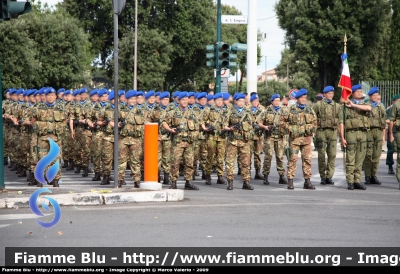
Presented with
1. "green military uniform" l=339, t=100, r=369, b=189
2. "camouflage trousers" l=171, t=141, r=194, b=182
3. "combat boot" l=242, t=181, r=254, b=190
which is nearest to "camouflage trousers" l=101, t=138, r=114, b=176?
"camouflage trousers" l=171, t=141, r=194, b=182

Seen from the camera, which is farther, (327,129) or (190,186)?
(327,129)

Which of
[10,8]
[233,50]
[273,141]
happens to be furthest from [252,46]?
[10,8]

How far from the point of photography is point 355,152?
14.6 metres

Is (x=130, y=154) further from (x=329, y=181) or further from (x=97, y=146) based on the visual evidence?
(x=329, y=181)

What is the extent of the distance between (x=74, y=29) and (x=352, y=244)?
41.1 metres

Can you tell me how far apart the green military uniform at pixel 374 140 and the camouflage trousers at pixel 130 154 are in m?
4.73

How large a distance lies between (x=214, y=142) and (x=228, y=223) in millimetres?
6487

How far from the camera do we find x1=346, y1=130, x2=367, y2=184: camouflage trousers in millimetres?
14570

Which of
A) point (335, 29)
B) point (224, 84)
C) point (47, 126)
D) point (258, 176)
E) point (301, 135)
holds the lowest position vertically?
point (258, 176)

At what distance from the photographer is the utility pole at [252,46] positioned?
86.2 feet

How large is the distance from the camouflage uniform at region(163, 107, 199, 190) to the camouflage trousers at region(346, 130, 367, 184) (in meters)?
3.09

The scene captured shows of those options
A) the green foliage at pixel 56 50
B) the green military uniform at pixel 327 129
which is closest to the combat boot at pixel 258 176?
the green military uniform at pixel 327 129

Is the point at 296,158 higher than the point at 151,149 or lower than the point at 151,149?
lower

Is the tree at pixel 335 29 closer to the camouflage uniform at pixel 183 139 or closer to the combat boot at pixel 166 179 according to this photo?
the combat boot at pixel 166 179
